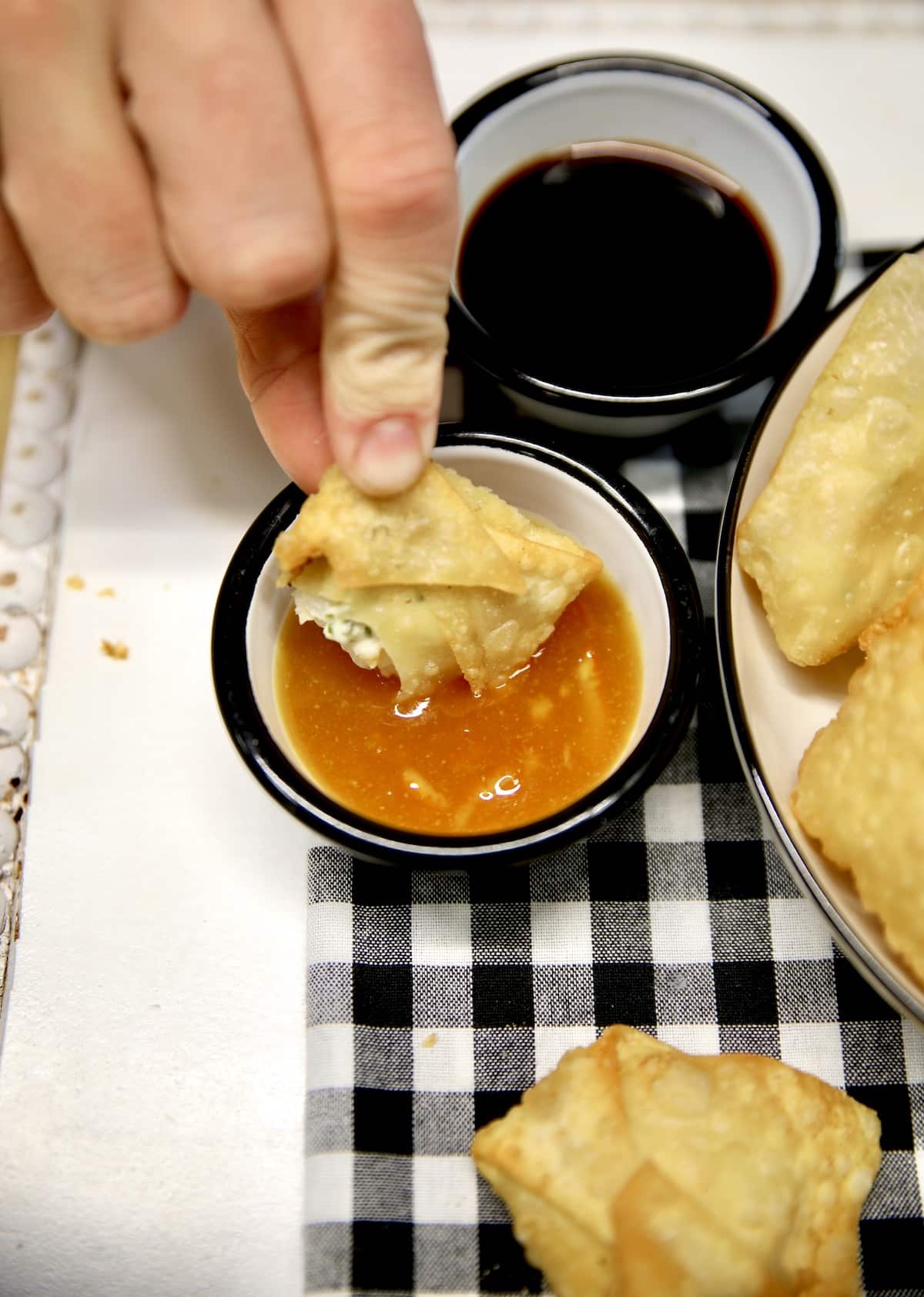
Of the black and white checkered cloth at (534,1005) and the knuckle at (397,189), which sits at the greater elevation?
the knuckle at (397,189)

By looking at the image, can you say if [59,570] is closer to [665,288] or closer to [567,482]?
[567,482]

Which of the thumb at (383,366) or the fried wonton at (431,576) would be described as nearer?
the thumb at (383,366)

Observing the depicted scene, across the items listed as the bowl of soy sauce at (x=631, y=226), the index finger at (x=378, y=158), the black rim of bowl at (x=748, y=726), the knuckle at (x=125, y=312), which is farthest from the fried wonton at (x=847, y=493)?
the knuckle at (x=125, y=312)

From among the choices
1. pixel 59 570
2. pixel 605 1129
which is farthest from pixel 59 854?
pixel 605 1129

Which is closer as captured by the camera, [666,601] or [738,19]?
[666,601]

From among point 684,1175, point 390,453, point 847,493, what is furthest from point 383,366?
point 684,1175

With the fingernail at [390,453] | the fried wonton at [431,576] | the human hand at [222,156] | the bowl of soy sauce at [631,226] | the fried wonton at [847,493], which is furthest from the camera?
the bowl of soy sauce at [631,226]

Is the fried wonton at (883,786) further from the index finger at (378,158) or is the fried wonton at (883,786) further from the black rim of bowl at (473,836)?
the index finger at (378,158)
